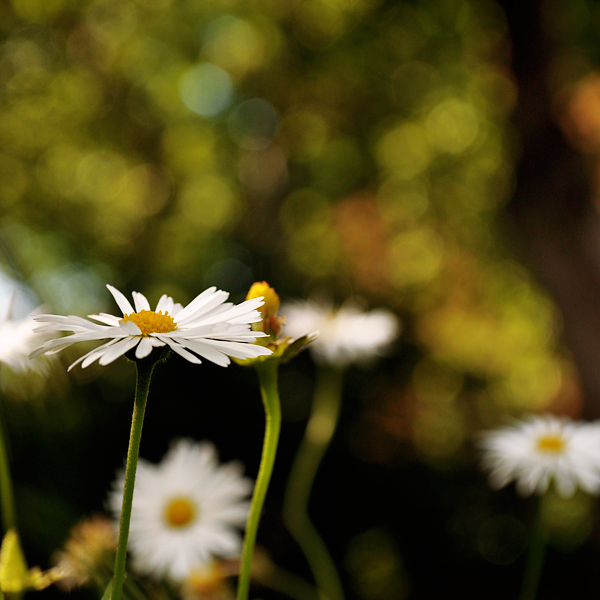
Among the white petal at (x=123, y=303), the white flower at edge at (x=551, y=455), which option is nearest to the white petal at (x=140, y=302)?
the white petal at (x=123, y=303)

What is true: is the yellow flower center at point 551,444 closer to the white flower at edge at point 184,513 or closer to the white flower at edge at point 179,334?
the white flower at edge at point 184,513

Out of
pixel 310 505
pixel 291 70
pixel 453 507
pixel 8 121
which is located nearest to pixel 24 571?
pixel 310 505

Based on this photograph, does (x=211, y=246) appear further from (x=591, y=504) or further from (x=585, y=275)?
(x=591, y=504)

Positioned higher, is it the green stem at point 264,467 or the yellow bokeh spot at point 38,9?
the yellow bokeh spot at point 38,9

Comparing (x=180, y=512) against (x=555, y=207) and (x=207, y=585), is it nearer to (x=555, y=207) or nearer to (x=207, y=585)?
(x=207, y=585)

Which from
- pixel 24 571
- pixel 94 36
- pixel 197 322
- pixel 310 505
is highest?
pixel 94 36

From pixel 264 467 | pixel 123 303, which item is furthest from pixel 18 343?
pixel 264 467
